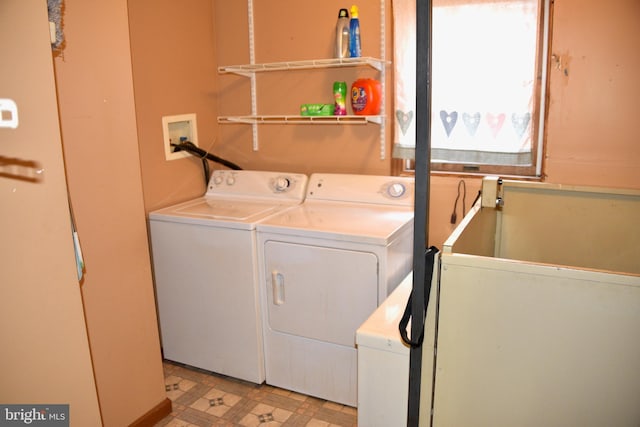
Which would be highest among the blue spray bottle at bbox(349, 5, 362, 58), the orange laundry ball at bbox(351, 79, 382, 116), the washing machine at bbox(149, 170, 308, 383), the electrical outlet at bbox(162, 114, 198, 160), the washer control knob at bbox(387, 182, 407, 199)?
the blue spray bottle at bbox(349, 5, 362, 58)

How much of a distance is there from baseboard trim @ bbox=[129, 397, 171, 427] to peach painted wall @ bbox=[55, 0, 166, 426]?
1.0 inches

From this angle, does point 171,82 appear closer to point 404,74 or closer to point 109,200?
point 109,200

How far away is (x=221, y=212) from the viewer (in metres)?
2.62

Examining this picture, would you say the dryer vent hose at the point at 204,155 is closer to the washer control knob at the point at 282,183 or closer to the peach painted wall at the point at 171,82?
the peach painted wall at the point at 171,82

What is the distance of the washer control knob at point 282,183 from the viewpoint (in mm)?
2867

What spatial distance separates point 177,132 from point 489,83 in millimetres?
1760

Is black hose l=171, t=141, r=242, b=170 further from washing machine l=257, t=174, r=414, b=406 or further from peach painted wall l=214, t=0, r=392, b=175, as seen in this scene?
washing machine l=257, t=174, r=414, b=406

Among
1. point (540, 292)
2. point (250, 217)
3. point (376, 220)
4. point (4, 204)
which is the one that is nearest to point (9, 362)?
point (4, 204)

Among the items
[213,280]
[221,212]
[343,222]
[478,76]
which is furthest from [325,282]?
[478,76]

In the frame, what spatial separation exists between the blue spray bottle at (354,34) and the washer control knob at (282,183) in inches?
30.8

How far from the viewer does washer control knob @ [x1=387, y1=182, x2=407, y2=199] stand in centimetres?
261

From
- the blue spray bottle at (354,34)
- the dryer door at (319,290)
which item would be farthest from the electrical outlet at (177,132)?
the blue spray bottle at (354,34)

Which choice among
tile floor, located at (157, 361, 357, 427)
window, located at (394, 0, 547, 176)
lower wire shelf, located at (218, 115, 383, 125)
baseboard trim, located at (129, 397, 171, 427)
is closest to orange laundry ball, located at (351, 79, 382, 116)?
lower wire shelf, located at (218, 115, 383, 125)

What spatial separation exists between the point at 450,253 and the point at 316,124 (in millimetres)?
1874
